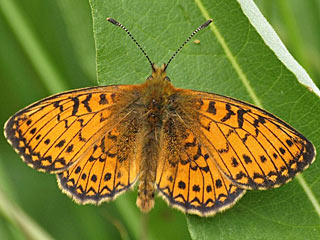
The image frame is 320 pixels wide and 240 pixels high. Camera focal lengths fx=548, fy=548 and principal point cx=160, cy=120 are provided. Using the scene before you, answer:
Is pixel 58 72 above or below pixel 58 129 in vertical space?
above

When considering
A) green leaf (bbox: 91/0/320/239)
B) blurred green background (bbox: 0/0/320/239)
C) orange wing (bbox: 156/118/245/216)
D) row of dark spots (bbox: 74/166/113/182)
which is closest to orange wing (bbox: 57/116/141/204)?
row of dark spots (bbox: 74/166/113/182)

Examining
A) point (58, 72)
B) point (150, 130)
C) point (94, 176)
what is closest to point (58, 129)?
point (94, 176)

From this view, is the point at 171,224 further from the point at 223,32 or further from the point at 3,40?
the point at 3,40

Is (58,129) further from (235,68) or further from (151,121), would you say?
(235,68)

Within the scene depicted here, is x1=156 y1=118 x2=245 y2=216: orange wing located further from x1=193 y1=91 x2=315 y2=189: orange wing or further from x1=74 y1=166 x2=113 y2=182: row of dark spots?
x1=74 y1=166 x2=113 y2=182: row of dark spots

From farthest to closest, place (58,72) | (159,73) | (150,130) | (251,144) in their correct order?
(58,72) < (150,130) < (159,73) < (251,144)

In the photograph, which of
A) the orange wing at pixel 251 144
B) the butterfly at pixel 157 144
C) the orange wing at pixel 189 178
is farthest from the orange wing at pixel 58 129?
the orange wing at pixel 251 144

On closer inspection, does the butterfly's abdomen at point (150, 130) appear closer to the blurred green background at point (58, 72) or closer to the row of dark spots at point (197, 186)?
the row of dark spots at point (197, 186)
